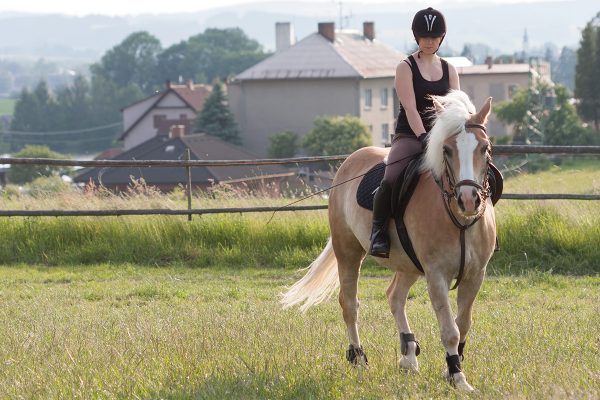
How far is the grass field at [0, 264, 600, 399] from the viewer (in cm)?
670

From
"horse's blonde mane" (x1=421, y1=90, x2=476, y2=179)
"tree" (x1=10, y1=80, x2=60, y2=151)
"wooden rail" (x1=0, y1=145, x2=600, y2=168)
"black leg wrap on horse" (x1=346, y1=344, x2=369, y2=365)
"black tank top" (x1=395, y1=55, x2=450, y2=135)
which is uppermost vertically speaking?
"black tank top" (x1=395, y1=55, x2=450, y2=135)

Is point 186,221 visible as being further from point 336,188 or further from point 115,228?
point 336,188

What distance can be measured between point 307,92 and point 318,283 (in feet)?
280

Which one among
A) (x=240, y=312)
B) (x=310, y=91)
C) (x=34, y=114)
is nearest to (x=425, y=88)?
(x=240, y=312)

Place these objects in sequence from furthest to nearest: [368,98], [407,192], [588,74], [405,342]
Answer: [368,98] → [588,74] → [405,342] → [407,192]

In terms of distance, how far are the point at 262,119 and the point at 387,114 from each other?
1135 centimetres

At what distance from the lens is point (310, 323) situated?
368 inches

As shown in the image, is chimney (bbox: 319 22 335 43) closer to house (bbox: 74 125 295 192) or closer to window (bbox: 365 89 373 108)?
window (bbox: 365 89 373 108)

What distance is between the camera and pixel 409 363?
7352 mm

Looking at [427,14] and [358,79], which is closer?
[427,14]

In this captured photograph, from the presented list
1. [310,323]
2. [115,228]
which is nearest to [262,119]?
[115,228]

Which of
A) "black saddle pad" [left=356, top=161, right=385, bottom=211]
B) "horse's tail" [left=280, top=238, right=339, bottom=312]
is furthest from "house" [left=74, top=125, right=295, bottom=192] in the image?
"black saddle pad" [left=356, top=161, right=385, bottom=211]

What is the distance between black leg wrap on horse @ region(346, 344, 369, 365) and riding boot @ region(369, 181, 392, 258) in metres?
0.82

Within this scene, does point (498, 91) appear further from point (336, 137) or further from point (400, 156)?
point (400, 156)
